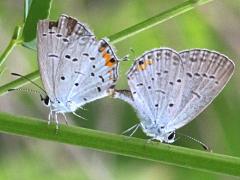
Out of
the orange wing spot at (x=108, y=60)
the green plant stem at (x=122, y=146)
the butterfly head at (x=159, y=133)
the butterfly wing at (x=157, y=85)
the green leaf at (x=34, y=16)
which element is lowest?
the butterfly head at (x=159, y=133)

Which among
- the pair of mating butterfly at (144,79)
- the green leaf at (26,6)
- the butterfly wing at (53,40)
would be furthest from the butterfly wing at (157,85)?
the green leaf at (26,6)

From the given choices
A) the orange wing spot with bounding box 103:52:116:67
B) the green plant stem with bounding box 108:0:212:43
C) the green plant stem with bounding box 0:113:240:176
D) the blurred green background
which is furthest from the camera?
the blurred green background

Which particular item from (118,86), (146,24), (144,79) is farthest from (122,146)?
(118,86)

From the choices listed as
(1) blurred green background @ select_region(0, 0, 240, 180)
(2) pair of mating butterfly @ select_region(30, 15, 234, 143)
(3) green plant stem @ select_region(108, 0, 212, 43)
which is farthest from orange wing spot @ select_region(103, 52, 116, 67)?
(1) blurred green background @ select_region(0, 0, 240, 180)

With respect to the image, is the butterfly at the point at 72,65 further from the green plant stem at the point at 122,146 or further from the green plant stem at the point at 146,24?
the green plant stem at the point at 122,146

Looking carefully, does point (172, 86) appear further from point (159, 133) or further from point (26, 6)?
point (26, 6)

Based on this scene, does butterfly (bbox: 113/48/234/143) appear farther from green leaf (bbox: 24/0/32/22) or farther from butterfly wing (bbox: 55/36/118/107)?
green leaf (bbox: 24/0/32/22)
